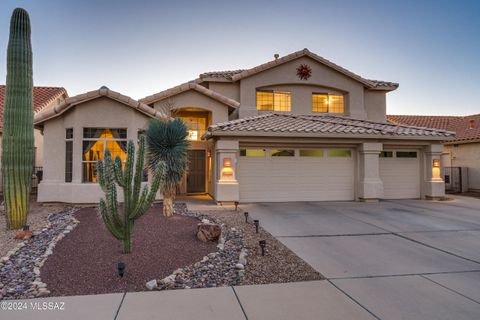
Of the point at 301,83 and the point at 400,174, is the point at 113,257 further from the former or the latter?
the point at 301,83

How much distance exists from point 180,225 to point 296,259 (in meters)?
3.78

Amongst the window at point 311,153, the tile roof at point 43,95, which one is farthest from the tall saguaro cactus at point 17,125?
the tile roof at point 43,95

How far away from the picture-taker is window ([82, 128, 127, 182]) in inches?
452

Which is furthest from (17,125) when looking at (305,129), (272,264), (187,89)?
(305,129)

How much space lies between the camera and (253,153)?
12766 millimetres

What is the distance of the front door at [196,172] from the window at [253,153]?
150 inches

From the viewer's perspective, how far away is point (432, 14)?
1473 cm

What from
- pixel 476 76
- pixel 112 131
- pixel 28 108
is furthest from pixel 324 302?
pixel 476 76

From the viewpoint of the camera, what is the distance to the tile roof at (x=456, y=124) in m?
18.9

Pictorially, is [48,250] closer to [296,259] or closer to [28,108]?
[28,108]

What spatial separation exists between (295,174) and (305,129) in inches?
83.1

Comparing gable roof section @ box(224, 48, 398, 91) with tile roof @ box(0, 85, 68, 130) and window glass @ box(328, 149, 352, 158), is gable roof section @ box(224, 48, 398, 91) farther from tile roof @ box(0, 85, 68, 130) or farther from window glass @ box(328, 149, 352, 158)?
tile roof @ box(0, 85, 68, 130)

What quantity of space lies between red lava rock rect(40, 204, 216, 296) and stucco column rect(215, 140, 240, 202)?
3.78 m

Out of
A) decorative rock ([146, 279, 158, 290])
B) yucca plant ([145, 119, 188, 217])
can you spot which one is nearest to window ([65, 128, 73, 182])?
yucca plant ([145, 119, 188, 217])
